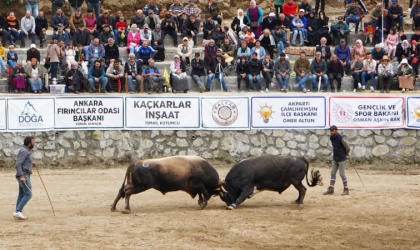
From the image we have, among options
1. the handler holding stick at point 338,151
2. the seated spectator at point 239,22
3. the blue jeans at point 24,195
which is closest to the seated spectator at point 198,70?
the seated spectator at point 239,22

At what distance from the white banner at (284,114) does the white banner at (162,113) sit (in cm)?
186

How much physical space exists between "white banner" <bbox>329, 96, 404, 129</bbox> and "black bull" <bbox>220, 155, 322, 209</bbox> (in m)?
6.47

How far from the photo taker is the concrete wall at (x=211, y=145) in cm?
2955

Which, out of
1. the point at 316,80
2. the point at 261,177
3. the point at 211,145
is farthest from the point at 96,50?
the point at 261,177

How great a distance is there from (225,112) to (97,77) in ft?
15.1

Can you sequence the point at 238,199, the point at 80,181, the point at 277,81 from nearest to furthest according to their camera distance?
the point at 238,199 < the point at 80,181 < the point at 277,81

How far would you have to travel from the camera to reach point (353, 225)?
2078 centimetres

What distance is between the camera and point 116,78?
31438mm

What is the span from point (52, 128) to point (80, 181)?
8.32ft

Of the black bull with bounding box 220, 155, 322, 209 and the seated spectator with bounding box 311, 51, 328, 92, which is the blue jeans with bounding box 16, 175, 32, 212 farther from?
the seated spectator with bounding box 311, 51, 328, 92

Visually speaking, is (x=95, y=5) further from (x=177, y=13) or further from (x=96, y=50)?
(x=96, y=50)

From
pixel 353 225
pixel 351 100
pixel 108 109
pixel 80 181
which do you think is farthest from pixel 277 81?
pixel 353 225

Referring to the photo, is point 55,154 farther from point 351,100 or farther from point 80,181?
point 351,100

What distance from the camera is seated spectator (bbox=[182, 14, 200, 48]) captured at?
35.0 meters
